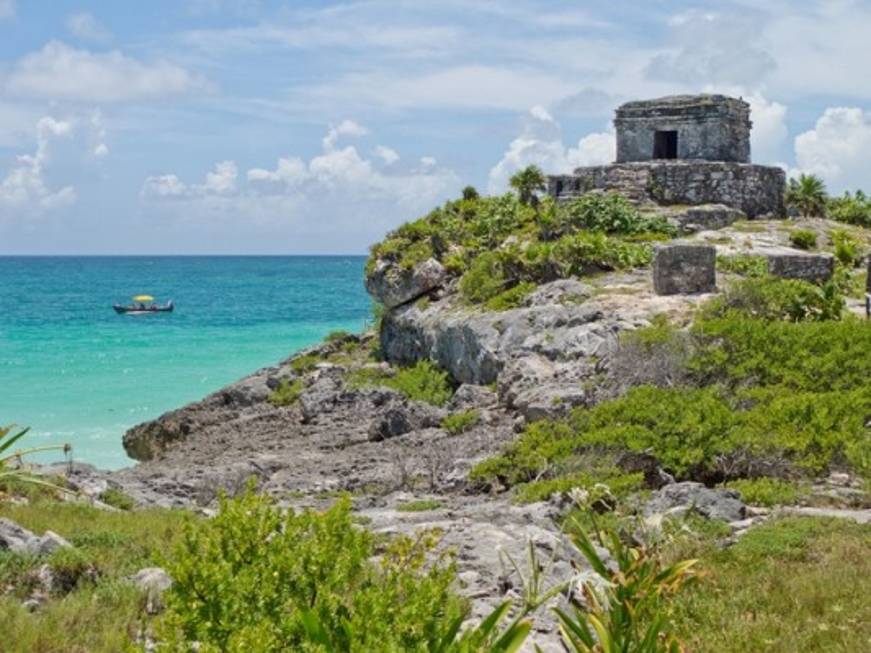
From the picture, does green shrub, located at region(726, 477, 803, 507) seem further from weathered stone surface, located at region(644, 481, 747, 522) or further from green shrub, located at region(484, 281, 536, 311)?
green shrub, located at region(484, 281, 536, 311)

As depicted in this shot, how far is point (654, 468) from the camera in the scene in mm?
13344

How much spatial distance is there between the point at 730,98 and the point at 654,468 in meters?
21.1

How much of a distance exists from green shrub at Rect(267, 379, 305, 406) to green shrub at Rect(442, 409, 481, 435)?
818 centimetres

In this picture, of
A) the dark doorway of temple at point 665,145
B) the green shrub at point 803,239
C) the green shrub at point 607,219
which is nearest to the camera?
the green shrub at point 607,219

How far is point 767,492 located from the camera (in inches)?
469

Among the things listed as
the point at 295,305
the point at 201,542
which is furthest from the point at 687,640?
the point at 295,305

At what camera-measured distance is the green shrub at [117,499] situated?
13477mm

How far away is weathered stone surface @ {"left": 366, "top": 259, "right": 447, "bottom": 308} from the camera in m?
27.2

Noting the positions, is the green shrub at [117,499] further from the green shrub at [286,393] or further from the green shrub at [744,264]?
the green shrub at [744,264]

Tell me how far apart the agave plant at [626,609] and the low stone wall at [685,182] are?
78.7 ft

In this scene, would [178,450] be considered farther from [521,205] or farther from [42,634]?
[42,634]

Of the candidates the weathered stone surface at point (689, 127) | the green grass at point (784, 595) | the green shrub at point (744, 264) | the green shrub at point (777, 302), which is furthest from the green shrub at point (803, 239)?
the green grass at point (784, 595)

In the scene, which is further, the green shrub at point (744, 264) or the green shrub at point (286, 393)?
the green shrub at point (286, 393)

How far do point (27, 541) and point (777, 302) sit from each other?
1483 centimetres
